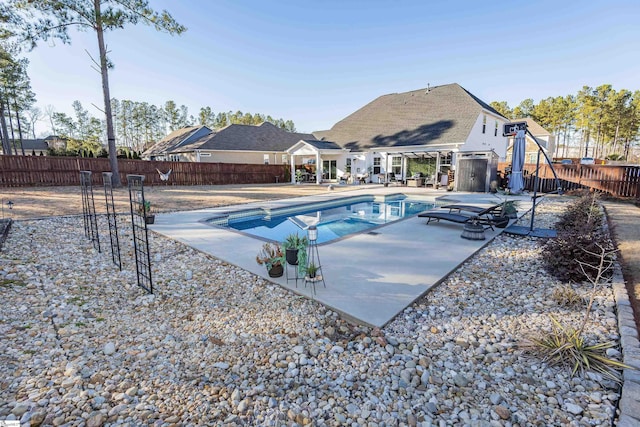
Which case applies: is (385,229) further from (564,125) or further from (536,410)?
(564,125)

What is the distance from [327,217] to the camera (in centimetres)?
1071

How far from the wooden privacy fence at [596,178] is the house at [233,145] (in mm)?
19571

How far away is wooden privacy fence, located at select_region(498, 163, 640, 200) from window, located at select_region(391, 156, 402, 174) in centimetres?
765

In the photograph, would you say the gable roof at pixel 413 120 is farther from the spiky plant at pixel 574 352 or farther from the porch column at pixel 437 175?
the spiky plant at pixel 574 352

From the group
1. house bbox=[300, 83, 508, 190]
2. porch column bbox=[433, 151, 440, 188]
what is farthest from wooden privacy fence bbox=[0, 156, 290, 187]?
porch column bbox=[433, 151, 440, 188]

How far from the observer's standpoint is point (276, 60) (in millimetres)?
21781

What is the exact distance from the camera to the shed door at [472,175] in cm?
1539

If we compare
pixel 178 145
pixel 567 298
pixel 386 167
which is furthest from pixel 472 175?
pixel 178 145

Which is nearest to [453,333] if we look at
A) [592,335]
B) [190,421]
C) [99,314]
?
[592,335]

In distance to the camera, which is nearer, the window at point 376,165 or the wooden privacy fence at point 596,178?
the wooden privacy fence at point 596,178

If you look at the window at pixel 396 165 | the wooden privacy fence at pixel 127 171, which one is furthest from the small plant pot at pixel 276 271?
the window at pixel 396 165

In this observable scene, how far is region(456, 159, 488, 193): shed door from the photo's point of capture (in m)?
15.4

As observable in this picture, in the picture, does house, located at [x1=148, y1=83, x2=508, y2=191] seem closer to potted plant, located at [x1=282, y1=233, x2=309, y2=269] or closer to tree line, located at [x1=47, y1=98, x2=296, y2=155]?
potted plant, located at [x1=282, y1=233, x2=309, y2=269]

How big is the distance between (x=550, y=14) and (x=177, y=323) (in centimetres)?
1943
